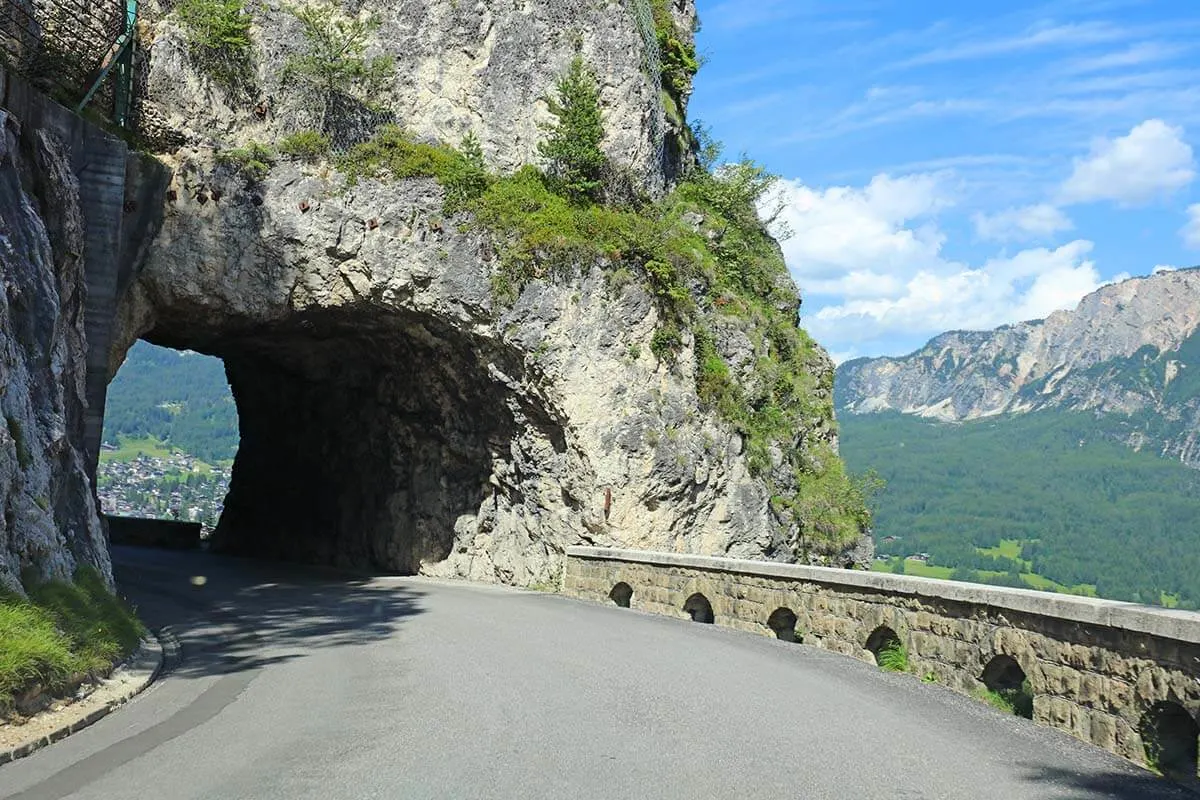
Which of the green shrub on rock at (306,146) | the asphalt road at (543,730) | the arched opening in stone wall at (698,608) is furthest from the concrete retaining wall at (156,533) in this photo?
the asphalt road at (543,730)

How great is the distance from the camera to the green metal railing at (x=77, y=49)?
1780 cm

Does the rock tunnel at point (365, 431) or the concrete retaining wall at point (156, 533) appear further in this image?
the concrete retaining wall at point (156, 533)

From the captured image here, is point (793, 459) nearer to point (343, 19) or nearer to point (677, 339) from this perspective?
point (677, 339)

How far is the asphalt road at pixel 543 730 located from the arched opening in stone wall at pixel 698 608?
152 inches

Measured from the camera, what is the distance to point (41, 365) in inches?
515

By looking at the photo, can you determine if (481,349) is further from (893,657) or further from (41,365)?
(893,657)

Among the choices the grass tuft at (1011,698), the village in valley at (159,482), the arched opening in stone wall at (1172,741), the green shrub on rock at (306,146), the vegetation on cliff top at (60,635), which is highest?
the green shrub on rock at (306,146)

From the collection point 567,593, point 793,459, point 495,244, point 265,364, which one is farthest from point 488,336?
point 265,364

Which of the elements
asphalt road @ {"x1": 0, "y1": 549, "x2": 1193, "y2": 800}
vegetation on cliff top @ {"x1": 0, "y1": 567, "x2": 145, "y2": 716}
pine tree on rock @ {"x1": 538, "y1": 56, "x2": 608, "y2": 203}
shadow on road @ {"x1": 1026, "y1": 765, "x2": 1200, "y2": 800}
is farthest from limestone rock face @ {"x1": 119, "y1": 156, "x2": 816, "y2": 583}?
shadow on road @ {"x1": 1026, "y1": 765, "x2": 1200, "y2": 800}

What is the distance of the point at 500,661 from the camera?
474 inches

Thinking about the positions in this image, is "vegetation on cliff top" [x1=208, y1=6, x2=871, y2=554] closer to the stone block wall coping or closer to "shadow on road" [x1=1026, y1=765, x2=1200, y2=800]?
the stone block wall coping

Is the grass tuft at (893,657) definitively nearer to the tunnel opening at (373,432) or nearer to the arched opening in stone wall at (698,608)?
the arched opening in stone wall at (698,608)

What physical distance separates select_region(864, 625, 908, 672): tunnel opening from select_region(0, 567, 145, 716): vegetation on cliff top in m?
8.61

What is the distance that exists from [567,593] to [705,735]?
14.6m
